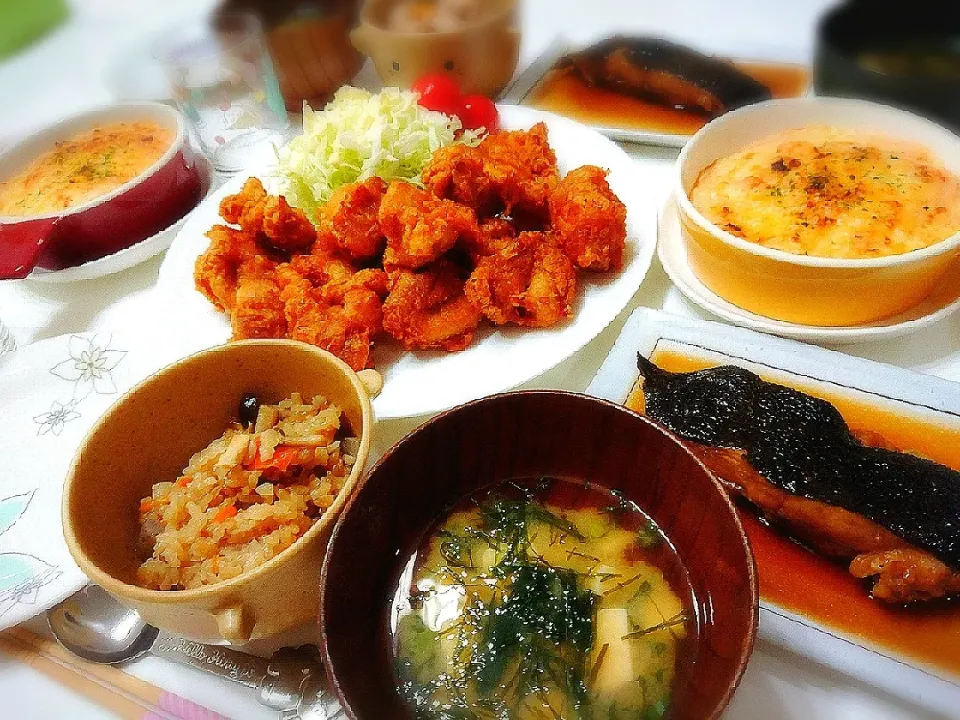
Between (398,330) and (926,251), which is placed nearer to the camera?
(926,251)

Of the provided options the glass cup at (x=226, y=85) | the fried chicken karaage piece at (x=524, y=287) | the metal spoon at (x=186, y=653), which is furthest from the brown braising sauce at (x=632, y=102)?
the metal spoon at (x=186, y=653)

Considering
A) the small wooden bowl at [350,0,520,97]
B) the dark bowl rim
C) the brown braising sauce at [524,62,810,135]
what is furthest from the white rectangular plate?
the small wooden bowl at [350,0,520,97]

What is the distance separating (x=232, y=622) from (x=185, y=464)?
42 centimetres

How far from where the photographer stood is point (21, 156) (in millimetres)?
2051

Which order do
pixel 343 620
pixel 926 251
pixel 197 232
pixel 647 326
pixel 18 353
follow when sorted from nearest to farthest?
pixel 343 620 < pixel 926 251 < pixel 647 326 < pixel 18 353 < pixel 197 232

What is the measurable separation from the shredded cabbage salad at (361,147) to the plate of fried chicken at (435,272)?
0.74 ft

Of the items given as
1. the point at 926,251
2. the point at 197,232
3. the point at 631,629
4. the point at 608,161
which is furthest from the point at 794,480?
the point at 197,232

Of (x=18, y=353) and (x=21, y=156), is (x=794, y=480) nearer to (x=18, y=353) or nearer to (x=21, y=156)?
(x=18, y=353)

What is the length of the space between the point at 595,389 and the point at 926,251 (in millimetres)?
670

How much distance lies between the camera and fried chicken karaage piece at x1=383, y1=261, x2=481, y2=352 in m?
1.47

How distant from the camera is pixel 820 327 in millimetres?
1431

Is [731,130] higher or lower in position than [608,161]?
higher

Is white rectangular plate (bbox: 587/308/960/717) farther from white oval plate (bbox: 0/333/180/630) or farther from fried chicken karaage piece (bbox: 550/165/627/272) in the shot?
white oval plate (bbox: 0/333/180/630)

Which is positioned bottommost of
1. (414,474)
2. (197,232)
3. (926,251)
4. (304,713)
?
(304,713)
